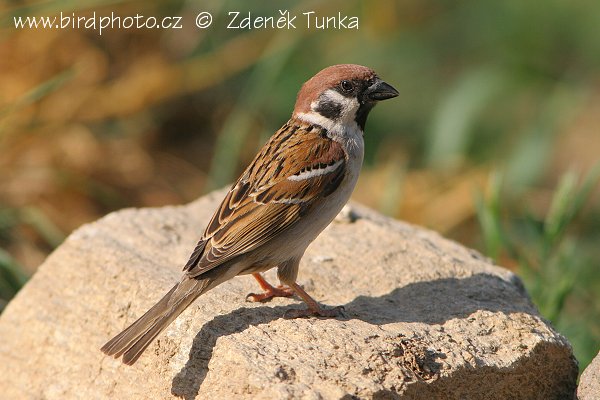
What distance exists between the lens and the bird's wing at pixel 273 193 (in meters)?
3.65

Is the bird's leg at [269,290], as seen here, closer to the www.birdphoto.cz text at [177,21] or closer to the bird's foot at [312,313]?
the bird's foot at [312,313]

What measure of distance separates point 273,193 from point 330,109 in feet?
1.61

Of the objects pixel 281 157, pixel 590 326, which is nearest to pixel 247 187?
pixel 281 157

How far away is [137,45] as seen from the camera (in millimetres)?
6828

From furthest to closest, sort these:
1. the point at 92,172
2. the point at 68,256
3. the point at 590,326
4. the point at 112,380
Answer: the point at 92,172 → the point at 590,326 → the point at 68,256 → the point at 112,380

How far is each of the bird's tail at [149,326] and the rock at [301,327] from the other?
11 cm

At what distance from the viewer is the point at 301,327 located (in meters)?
3.47

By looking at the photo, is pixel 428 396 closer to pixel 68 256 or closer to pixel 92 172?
pixel 68 256

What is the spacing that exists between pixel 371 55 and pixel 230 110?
1.24 m

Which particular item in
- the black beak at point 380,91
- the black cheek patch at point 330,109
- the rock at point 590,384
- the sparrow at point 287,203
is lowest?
the rock at point 590,384

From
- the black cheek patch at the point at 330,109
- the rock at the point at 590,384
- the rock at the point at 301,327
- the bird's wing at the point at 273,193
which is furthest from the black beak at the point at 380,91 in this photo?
the rock at the point at 590,384

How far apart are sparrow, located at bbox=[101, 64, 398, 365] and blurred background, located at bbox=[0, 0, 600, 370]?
1.54m

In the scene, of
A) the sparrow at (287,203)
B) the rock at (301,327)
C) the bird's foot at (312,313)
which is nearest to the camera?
the rock at (301,327)

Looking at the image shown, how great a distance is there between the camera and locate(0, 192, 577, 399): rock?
324cm
